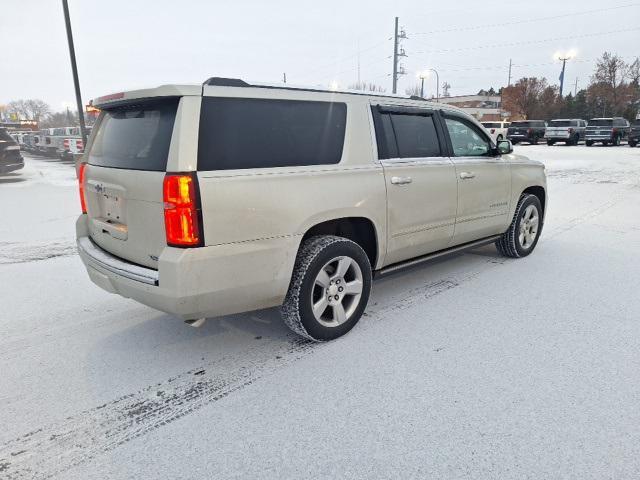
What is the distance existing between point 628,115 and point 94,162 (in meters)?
67.5

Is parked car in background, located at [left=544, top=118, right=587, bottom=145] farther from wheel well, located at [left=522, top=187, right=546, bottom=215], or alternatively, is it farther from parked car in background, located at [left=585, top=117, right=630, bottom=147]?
wheel well, located at [left=522, top=187, right=546, bottom=215]

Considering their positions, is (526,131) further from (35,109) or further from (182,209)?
(35,109)

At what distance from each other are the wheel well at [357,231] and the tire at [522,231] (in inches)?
92.8

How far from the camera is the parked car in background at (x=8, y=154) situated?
1430 cm

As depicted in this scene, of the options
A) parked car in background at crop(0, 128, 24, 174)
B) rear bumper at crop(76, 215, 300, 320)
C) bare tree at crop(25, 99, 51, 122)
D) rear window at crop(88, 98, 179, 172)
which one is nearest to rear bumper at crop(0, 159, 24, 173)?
parked car in background at crop(0, 128, 24, 174)

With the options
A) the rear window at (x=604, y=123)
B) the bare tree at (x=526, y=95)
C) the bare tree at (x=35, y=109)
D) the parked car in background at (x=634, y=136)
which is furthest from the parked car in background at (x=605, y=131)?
the bare tree at (x=35, y=109)

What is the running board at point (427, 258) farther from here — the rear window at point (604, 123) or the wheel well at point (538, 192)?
the rear window at point (604, 123)

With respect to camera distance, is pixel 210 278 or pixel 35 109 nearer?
pixel 210 278

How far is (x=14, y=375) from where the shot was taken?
2996 millimetres

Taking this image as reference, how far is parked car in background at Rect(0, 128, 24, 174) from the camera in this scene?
46.9 feet

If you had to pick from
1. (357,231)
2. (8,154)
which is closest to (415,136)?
(357,231)

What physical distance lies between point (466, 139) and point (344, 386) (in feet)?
9.70

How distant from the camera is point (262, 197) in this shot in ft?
9.36

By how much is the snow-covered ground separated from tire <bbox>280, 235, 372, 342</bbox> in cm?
15
